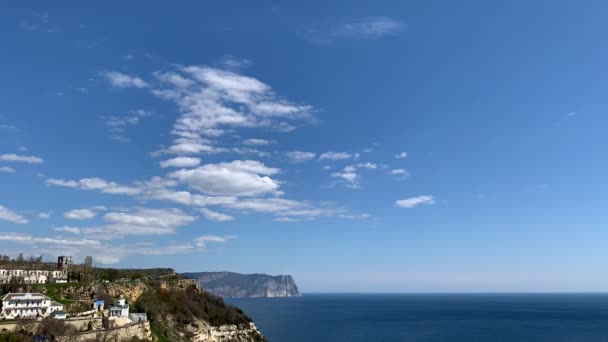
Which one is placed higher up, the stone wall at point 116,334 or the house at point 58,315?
the house at point 58,315

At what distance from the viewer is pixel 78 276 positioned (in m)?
84.5

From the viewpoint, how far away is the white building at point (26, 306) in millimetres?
58062

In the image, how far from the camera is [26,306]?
59594 mm

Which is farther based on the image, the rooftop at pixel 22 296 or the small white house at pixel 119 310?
the small white house at pixel 119 310

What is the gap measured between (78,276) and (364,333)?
8073 cm

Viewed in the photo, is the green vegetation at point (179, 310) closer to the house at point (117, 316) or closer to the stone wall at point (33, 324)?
the house at point (117, 316)

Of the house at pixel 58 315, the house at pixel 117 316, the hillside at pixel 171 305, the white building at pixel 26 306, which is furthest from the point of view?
the hillside at pixel 171 305

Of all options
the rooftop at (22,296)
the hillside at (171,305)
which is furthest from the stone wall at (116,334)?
the rooftop at (22,296)

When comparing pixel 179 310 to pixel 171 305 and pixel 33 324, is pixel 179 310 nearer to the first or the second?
pixel 171 305

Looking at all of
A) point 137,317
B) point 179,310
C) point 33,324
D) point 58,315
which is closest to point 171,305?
point 179,310

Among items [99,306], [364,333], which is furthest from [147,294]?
[364,333]

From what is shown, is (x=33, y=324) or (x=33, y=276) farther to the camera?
(x=33, y=276)

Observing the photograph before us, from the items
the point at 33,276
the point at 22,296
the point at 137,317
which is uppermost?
the point at 33,276

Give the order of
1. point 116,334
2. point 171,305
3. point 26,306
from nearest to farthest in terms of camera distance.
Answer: point 26,306 → point 116,334 → point 171,305
